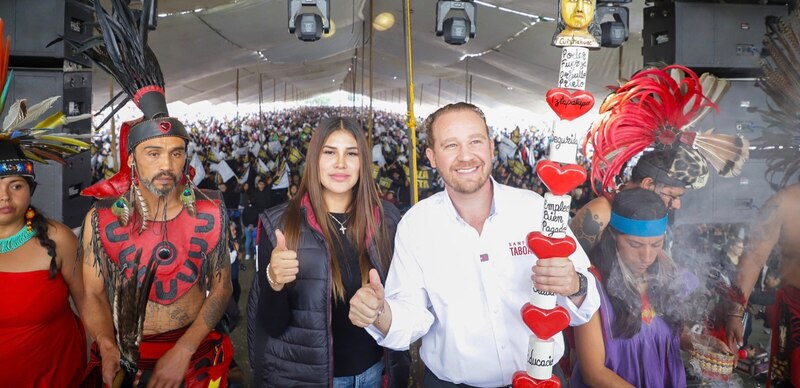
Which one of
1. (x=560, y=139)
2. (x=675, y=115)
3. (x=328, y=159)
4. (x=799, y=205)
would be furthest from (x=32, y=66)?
(x=799, y=205)

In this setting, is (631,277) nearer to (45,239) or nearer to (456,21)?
(456,21)

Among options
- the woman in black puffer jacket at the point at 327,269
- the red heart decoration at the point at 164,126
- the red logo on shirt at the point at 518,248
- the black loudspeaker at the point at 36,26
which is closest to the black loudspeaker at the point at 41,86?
the black loudspeaker at the point at 36,26

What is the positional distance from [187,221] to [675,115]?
2198 mm

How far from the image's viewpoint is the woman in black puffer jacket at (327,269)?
2.13 meters

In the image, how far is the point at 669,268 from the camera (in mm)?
2445

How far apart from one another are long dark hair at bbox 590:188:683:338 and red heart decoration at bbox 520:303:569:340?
77 cm

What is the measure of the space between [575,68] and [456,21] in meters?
1.88

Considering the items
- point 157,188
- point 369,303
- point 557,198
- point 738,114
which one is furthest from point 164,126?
point 738,114

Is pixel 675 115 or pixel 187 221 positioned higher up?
pixel 675 115

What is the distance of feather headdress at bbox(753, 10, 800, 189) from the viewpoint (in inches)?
98.6

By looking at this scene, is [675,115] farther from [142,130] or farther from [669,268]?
[142,130]

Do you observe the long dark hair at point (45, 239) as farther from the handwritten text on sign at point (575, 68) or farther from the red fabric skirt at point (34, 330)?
the handwritten text on sign at point (575, 68)

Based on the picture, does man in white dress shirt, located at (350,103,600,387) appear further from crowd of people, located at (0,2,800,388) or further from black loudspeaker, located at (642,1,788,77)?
black loudspeaker, located at (642,1,788,77)

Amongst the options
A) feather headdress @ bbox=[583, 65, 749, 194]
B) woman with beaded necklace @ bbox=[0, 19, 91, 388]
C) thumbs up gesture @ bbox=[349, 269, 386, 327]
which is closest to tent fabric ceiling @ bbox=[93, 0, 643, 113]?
feather headdress @ bbox=[583, 65, 749, 194]
